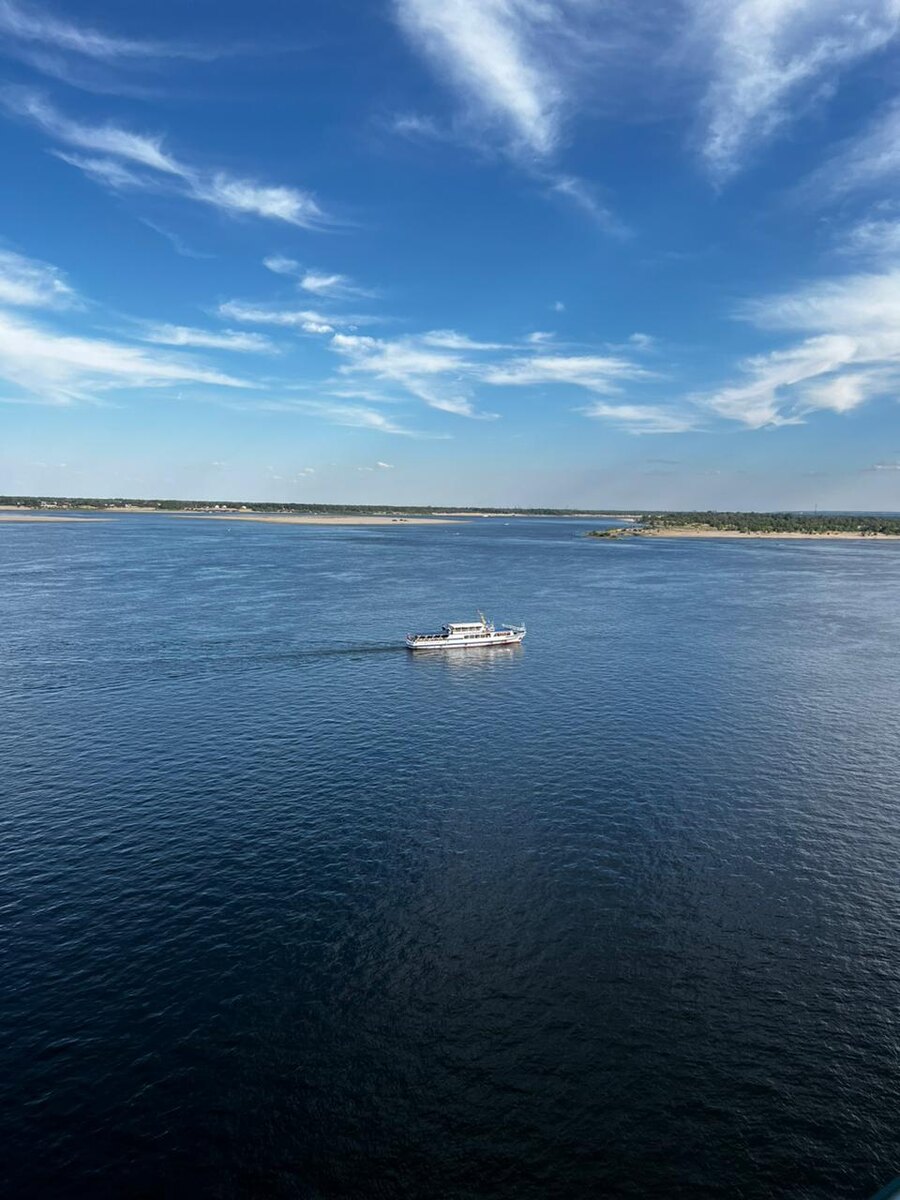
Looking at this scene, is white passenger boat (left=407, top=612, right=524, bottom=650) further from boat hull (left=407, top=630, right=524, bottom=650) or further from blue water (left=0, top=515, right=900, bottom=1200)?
blue water (left=0, top=515, right=900, bottom=1200)

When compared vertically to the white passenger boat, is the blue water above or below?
below

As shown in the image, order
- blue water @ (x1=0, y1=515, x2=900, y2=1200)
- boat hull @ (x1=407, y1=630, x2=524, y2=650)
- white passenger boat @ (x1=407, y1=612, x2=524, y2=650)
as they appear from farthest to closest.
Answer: white passenger boat @ (x1=407, y1=612, x2=524, y2=650)
boat hull @ (x1=407, y1=630, x2=524, y2=650)
blue water @ (x1=0, y1=515, x2=900, y2=1200)

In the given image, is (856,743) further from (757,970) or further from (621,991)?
(621,991)

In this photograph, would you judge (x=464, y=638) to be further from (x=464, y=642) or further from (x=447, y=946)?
(x=447, y=946)

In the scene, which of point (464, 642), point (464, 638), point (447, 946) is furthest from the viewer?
point (464, 638)

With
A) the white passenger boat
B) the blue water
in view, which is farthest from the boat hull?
→ the blue water

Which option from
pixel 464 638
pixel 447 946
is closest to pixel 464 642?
pixel 464 638
